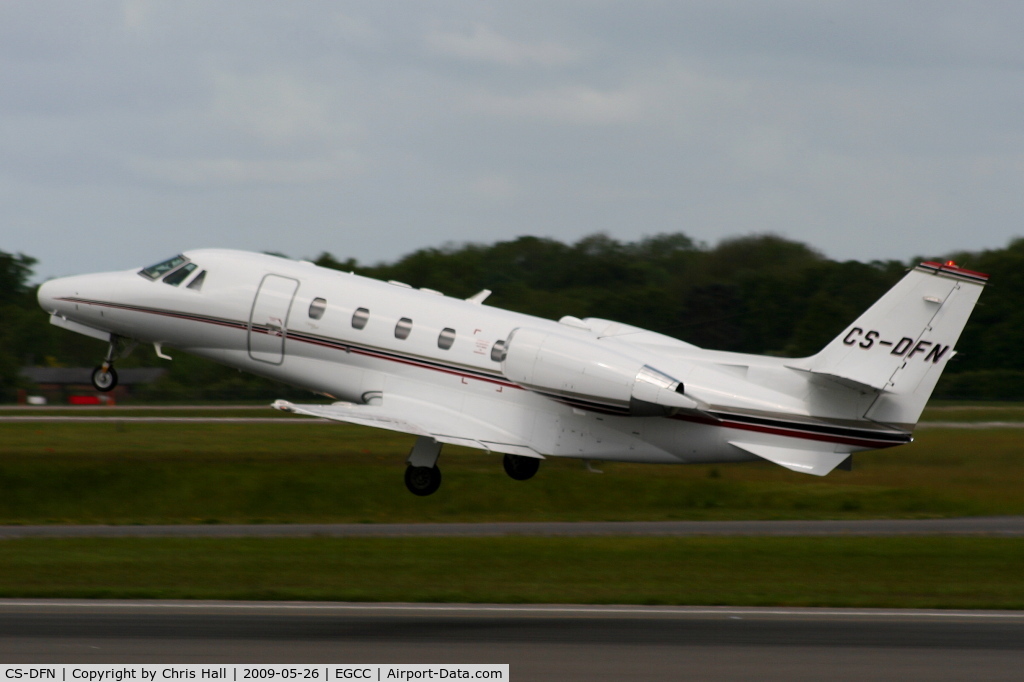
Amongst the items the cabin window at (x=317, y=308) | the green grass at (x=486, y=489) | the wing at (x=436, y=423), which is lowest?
the green grass at (x=486, y=489)

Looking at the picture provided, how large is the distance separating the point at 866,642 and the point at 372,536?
12183 millimetres

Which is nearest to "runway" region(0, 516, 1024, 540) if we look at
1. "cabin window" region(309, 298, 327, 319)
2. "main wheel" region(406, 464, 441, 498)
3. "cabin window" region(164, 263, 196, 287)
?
"main wheel" region(406, 464, 441, 498)

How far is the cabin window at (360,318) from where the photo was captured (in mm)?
24141

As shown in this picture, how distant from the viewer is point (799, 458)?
885 inches

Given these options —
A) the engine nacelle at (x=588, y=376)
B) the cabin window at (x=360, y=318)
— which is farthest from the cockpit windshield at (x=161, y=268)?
the engine nacelle at (x=588, y=376)

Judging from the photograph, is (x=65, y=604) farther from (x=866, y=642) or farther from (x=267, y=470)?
(x=267, y=470)

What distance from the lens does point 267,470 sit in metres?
33.0

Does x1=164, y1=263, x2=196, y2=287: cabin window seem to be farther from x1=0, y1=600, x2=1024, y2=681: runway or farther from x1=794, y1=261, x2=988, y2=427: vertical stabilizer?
x1=794, y1=261, x2=988, y2=427: vertical stabilizer

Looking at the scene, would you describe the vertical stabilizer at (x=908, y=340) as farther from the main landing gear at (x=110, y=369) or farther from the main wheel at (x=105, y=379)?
the main wheel at (x=105, y=379)

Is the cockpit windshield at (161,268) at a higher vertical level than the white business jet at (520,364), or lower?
higher

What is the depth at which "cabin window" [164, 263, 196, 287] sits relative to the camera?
25625 mm

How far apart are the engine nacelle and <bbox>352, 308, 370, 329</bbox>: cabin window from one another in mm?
2983

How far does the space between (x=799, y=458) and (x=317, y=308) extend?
31.8ft

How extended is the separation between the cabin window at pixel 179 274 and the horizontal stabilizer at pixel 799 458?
38.7 ft
